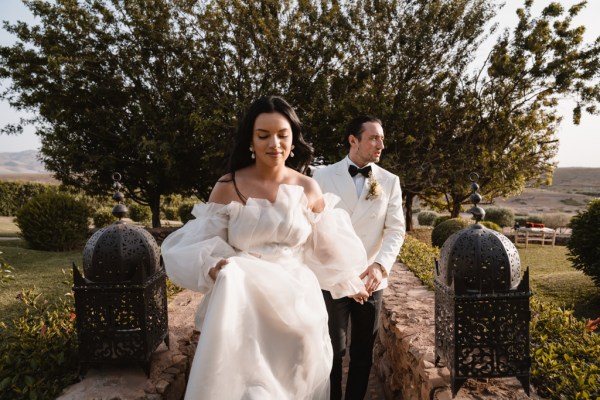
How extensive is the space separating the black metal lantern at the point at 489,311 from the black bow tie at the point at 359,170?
1.09 metres

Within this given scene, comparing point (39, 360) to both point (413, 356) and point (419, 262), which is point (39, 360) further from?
point (419, 262)

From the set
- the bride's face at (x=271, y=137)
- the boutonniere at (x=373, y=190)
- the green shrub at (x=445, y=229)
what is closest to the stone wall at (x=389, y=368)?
the boutonniere at (x=373, y=190)

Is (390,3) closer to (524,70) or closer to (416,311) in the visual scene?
(524,70)

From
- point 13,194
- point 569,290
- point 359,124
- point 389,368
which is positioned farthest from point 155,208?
point 359,124

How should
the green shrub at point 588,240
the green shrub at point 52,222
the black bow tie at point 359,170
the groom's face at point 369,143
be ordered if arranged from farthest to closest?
the green shrub at point 52,222
the green shrub at point 588,240
the black bow tie at point 359,170
the groom's face at point 369,143

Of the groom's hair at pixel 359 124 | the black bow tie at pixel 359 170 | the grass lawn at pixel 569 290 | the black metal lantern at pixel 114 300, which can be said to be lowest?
the grass lawn at pixel 569 290

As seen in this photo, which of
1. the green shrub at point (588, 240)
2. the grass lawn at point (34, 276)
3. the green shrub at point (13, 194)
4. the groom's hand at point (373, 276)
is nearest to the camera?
the groom's hand at point (373, 276)

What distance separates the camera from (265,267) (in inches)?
86.3

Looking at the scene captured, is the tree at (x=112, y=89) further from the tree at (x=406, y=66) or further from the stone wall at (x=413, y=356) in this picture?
the stone wall at (x=413, y=356)

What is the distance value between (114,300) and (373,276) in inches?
70.4

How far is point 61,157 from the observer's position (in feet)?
46.8

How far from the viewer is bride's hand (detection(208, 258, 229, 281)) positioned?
85.0 inches

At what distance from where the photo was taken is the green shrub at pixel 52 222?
34.8ft

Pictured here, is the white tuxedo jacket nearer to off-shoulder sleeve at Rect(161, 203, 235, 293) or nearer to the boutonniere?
the boutonniere
